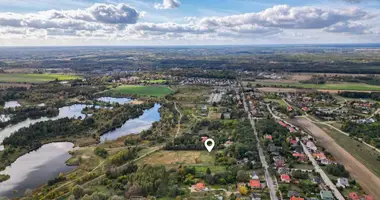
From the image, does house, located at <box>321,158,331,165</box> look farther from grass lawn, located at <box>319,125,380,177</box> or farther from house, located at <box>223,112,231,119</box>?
house, located at <box>223,112,231,119</box>

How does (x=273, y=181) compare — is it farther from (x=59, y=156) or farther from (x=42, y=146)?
(x=42, y=146)

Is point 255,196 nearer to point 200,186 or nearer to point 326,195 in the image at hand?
point 200,186

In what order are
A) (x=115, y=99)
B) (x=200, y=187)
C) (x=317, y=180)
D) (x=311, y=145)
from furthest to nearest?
(x=115, y=99)
(x=311, y=145)
(x=317, y=180)
(x=200, y=187)

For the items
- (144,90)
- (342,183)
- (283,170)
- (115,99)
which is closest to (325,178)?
(342,183)

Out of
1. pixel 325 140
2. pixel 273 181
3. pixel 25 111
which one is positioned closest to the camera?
pixel 273 181

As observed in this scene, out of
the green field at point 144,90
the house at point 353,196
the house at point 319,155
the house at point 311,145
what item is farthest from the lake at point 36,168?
the green field at point 144,90

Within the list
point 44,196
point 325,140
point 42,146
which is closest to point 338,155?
point 325,140

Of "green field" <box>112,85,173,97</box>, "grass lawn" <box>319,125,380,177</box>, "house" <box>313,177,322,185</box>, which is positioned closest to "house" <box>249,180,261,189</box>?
"house" <box>313,177,322,185</box>
